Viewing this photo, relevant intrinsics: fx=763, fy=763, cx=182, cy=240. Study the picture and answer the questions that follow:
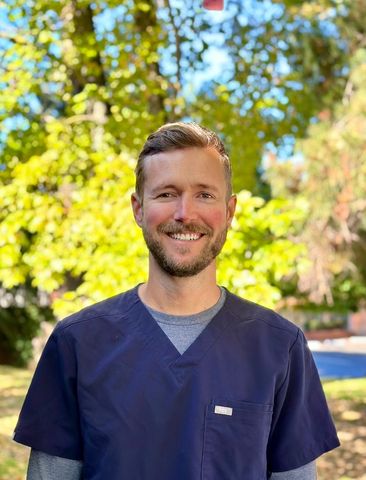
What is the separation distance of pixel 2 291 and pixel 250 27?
12.7 m

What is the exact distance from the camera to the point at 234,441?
1764 mm

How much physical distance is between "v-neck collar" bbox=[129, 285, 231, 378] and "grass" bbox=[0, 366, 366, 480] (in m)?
5.80

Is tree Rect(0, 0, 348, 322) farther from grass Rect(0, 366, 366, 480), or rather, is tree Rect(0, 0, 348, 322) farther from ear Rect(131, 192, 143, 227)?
ear Rect(131, 192, 143, 227)

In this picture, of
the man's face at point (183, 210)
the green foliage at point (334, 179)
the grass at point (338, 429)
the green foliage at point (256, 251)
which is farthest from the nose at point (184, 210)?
the green foliage at point (334, 179)

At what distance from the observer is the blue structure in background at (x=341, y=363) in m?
25.6

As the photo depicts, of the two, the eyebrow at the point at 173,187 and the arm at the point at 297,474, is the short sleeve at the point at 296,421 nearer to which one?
the arm at the point at 297,474

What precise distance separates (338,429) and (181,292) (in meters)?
9.11

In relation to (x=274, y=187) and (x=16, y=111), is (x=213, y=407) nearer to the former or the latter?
(x=16, y=111)

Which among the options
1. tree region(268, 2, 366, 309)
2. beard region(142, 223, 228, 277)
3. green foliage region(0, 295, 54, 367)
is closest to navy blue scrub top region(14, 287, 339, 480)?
beard region(142, 223, 228, 277)

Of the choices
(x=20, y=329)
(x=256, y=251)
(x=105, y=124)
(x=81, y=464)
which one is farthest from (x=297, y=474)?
(x=20, y=329)

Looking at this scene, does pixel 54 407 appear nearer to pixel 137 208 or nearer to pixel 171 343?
pixel 171 343

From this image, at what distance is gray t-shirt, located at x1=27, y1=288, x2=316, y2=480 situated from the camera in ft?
5.98

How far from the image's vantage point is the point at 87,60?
7094 mm

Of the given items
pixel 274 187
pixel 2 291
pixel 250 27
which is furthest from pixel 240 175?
pixel 2 291
